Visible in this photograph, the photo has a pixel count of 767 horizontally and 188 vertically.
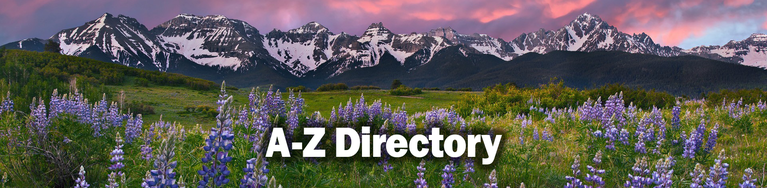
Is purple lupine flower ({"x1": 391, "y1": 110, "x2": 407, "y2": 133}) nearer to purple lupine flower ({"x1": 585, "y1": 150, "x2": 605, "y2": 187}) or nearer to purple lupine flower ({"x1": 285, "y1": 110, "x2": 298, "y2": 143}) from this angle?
purple lupine flower ({"x1": 285, "y1": 110, "x2": 298, "y2": 143})

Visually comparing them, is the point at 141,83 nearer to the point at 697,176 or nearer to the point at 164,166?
the point at 164,166

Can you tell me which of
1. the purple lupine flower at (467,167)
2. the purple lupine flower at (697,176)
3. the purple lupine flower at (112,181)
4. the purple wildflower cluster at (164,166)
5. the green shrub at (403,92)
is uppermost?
the green shrub at (403,92)

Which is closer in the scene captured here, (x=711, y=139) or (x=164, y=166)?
(x=164, y=166)

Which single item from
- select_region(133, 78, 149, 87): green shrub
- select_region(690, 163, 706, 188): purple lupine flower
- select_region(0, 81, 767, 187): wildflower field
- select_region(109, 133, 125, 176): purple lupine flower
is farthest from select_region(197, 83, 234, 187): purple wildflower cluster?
select_region(133, 78, 149, 87): green shrub

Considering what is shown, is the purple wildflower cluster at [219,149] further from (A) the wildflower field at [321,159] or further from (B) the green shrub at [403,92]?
(B) the green shrub at [403,92]

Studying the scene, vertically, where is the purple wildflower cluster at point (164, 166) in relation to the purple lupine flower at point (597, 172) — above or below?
above

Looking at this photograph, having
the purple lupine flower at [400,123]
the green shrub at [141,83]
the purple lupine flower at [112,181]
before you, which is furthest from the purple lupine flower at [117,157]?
the green shrub at [141,83]

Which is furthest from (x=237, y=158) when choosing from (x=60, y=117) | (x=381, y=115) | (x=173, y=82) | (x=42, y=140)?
(x=173, y=82)

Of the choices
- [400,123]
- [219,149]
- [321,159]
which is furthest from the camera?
[400,123]

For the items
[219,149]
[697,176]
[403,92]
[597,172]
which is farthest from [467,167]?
[403,92]

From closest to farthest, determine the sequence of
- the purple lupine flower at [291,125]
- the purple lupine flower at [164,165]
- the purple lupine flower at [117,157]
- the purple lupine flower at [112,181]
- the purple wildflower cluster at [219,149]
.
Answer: the purple lupine flower at [164,165] < the purple wildflower cluster at [219,149] < the purple lupine flower at [112,181] < the purple lupine flower at [117,157] < the purple lupine flower at [291,125]

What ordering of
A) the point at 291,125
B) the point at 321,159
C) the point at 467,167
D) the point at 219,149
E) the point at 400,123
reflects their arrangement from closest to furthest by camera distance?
the point at 219,149 → the point at 467,167 → the point at 321,159 → the point at 291,125 → the point at 400,123

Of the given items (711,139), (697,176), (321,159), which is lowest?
(321,159)

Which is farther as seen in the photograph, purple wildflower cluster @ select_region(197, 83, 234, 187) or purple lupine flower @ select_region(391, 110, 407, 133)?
purple lupine flower @ select_region(391, 110, 407, 133)
